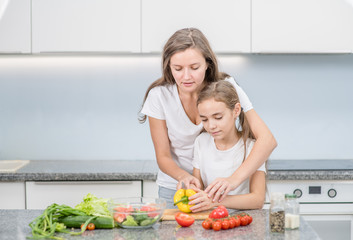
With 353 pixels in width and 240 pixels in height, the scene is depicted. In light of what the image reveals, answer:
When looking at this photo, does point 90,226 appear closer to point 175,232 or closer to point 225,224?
point 175,232

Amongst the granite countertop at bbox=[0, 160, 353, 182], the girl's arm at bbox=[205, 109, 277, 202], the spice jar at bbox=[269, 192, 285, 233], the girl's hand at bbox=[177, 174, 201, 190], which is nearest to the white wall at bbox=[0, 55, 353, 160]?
the granite countertop at bbox=[0, 160, 353, 182]

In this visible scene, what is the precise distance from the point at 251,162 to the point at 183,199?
325 millimetres

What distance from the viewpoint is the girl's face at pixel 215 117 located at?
203cm

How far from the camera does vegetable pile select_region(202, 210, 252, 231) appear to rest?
165 centimetres

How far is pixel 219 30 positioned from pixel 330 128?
1.05 metres

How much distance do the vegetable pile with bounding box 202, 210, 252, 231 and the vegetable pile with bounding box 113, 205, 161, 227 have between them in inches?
6.5

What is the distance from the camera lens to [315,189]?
284cm

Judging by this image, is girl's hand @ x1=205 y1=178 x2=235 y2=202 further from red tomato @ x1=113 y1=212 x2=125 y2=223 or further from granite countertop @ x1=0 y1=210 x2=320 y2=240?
red tomato @ x1=113 y1=212 x2=125 y2=223

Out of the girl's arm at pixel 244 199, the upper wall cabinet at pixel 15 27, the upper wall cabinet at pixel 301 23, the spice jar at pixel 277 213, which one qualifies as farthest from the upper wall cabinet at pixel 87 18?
the spice jar at pixel 277 213

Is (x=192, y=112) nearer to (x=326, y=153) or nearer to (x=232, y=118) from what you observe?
(x=232, y=118)

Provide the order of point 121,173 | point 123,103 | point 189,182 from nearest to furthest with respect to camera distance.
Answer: point 189,182 → point 121,173 → point 123,103

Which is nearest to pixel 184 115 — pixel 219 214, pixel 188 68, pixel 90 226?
pixel 188 68

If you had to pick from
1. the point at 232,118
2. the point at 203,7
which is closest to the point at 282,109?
the point at 203,7

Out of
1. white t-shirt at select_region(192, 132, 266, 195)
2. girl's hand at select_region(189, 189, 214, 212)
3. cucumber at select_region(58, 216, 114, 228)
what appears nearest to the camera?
cucumber at select_region(58, 216, 114, 228)
